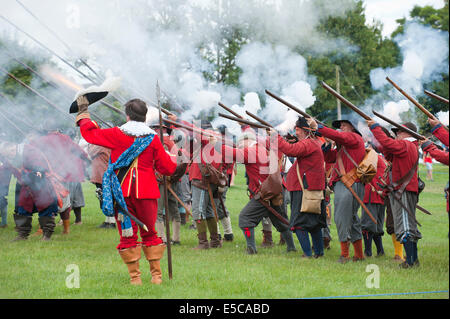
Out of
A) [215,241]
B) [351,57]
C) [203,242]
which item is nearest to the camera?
[203,242]

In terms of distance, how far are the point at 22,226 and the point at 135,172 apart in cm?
468

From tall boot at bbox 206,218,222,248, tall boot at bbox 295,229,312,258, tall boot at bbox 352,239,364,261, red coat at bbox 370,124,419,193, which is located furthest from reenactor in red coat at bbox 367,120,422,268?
tall boot at bbox 206,218,222,248

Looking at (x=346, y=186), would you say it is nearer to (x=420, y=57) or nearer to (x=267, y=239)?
(x=420, y=57)

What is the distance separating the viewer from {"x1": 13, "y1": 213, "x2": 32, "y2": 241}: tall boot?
9.77 metres

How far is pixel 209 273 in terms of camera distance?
22.7 ft

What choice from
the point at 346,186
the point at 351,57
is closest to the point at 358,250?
the point at 346,186

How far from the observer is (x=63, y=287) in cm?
606

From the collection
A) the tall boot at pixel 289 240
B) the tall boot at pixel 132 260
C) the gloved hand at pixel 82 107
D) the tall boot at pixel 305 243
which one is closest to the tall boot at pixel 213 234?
the tall boot at pixel 289 240

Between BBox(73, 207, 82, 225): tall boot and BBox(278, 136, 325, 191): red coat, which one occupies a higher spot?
BBox(278, 136, 325, 191): red coat

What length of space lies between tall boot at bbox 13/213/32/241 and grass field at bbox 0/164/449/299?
0.17 meters

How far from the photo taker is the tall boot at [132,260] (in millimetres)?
6164

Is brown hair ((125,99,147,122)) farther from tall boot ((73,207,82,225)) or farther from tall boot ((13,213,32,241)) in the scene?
tall boot ((73,207,82,225))
